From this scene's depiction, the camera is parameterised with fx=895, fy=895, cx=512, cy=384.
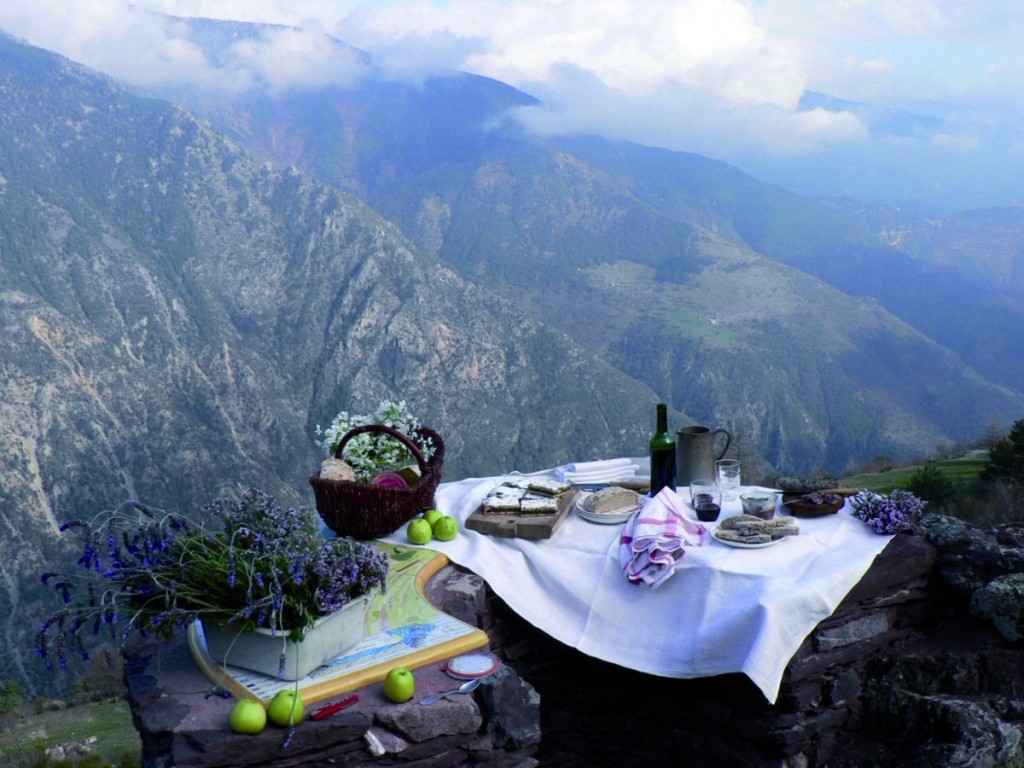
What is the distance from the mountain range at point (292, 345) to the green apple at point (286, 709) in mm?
57791

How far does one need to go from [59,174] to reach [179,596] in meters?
137

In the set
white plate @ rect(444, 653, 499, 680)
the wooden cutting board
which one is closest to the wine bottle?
the wooden cutting board

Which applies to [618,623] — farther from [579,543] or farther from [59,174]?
[59,174]

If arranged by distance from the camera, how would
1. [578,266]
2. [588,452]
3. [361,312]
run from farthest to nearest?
[578,266], [361,312], [588,452]

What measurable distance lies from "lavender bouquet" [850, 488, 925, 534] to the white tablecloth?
0.07 m

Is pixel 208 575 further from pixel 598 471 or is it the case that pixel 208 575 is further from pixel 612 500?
pixel 598 471

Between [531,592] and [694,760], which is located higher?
[531,592]

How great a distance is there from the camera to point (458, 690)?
3.58m

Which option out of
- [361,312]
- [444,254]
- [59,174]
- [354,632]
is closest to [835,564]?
[354,632]

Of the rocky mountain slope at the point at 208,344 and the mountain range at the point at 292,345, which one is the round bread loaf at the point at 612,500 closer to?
the rocky mountain slope at the point at 208,344

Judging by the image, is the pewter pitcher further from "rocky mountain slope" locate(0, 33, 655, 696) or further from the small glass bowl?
"rocky mountain slope" locate(0, 33, 655, 696)

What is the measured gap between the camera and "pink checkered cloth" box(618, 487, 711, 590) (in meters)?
4.83

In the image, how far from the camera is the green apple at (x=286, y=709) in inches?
129

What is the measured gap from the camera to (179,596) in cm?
351
